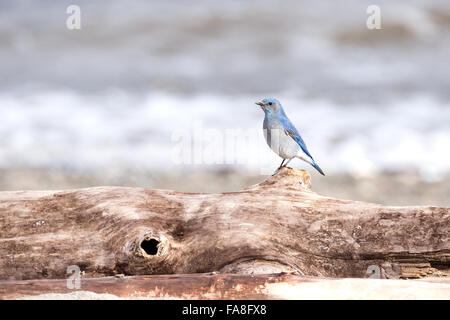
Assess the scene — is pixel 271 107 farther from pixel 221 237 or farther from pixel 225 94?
pixel 225 94

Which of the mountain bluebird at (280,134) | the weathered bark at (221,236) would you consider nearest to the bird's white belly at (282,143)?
the mountain bluebird at (280,134)

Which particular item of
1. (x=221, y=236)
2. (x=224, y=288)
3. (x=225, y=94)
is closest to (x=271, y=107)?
(x=221, y=236)

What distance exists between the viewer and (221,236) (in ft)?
10.5

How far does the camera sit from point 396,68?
36.0 feet

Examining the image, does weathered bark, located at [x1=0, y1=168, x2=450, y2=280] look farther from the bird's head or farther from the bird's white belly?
the bird's head

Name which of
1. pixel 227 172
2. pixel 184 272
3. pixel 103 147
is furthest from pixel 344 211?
pixel 103 147

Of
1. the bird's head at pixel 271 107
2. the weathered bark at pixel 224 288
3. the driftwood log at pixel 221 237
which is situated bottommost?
the weathered bark at pixel 224 288

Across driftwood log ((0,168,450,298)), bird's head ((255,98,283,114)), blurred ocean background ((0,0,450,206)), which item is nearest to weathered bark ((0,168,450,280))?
driftwood log ((0,168,450,298))

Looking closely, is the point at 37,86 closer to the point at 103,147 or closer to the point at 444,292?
the point at 103,147

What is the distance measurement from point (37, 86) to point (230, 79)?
302cm

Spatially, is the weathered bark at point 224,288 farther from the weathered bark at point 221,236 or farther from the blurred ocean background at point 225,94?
the blurred ocean background at point 225,94

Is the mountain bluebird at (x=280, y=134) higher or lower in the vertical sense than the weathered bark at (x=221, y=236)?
higher

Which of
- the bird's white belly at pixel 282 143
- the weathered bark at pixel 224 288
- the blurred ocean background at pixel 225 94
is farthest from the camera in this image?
the blurred ocean background at pixel 225 94

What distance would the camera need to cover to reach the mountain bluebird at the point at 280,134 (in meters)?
3.86
